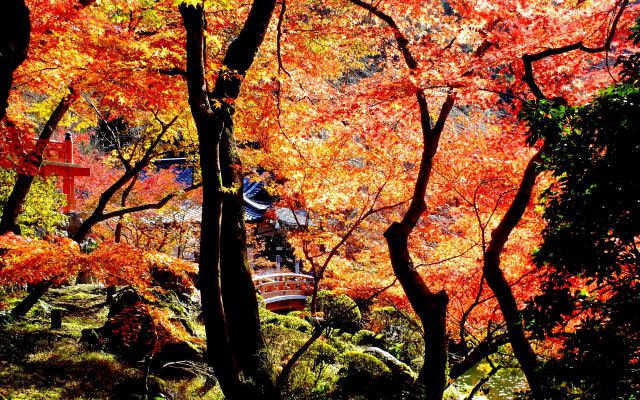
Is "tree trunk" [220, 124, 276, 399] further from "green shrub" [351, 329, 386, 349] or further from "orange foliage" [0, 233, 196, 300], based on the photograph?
"green shrub" [351, 329, 386, 349]

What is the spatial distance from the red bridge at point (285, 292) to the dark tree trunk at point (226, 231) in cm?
1052

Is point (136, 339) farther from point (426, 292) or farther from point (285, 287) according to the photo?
point (285, 287)

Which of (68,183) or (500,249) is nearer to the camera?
(500,249)

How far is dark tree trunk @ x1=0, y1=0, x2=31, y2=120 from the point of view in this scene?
3412 mm

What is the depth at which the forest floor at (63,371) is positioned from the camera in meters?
6.79

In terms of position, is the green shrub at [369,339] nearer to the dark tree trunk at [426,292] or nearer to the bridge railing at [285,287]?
the bridge railing at [285,287]

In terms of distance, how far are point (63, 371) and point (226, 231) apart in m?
3.78

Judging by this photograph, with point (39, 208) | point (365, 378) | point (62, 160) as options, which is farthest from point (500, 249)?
point (62, 160)

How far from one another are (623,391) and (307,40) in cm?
1096

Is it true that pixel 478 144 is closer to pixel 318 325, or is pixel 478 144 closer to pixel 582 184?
pixel 318 325

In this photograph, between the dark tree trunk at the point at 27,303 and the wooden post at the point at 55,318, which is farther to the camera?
the wooden post at the point at 55,318

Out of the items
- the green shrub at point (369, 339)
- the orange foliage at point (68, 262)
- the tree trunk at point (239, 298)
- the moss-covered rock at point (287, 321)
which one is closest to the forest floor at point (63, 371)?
the orange foliage at point (68, 262)

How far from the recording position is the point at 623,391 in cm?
286

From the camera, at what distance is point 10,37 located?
3480 millimetres
